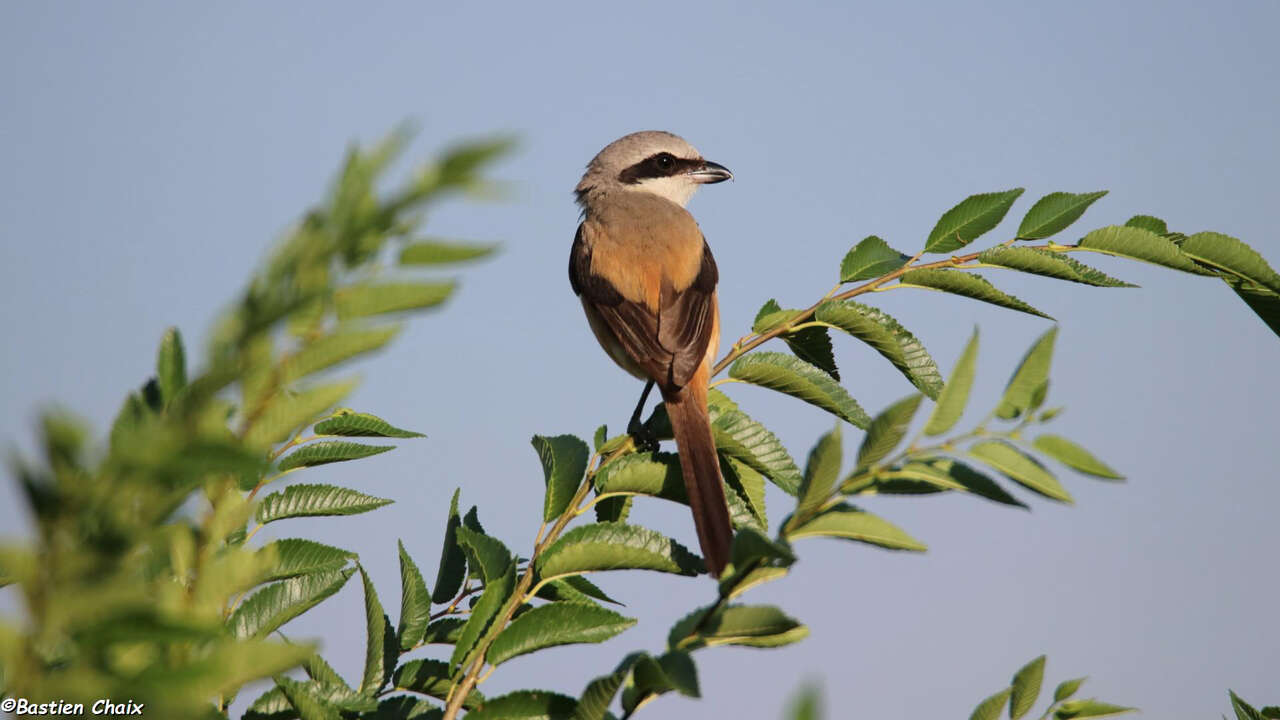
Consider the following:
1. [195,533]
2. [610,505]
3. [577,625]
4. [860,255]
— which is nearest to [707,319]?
[860,255]

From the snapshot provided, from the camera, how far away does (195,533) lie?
101cm

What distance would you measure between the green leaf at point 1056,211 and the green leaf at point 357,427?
1.64m

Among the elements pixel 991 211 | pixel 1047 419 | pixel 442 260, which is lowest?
pixel 1047 419

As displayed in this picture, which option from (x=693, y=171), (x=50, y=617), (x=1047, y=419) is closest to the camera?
(x=50, y=617)

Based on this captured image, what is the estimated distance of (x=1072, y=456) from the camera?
1227 mm

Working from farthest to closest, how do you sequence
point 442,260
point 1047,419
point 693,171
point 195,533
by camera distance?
point 693,171
point 1047,419
point 195,533
point 442,260

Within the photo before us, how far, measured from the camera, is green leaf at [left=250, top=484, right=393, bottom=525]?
2320 mm

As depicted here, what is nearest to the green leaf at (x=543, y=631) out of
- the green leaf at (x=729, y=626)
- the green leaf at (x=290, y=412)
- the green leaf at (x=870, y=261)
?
the green leaf at (x=729, y=626)

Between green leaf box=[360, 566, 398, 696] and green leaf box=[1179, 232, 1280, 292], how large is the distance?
1.99m

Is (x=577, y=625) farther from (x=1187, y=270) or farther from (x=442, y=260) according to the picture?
(x=1187, y=270)

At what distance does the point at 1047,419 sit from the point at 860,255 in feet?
5.35

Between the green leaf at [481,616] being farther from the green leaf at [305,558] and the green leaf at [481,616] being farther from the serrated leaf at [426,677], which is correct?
the green leaf at [305,558]

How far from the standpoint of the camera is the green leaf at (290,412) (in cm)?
90

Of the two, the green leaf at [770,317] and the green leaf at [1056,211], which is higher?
the green leaf at [1056,211]
